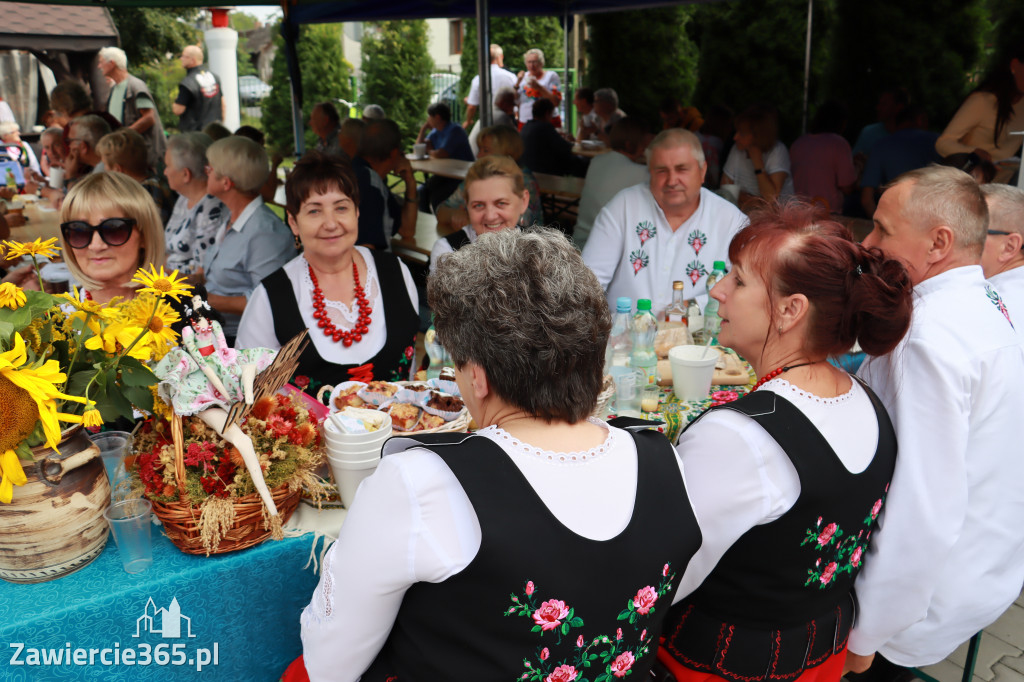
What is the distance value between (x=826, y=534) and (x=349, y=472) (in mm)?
1024

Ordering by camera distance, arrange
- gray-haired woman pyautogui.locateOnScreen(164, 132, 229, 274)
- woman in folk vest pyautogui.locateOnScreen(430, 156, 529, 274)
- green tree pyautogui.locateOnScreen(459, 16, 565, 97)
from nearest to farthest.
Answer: woman in folk vest pyautogui.locateOnScreen(430, 156, 529, 274), gray-haired woman pyautogui.locateOnScreen(164, 132, 229, 274), green tree pyautogui.locateOnScreen(459, 16, 565, 97)

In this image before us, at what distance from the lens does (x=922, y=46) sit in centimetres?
952

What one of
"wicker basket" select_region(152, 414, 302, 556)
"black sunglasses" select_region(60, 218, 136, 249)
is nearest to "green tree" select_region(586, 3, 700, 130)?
"black sunglasses" select_region(60, 218, 136, 249)

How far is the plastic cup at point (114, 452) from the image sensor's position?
1.65 metres

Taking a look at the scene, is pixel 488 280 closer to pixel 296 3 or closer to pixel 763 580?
pixel 763 580

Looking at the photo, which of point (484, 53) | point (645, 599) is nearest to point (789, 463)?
point (645, 599)

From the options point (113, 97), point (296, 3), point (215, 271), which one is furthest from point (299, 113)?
point (215, 271)

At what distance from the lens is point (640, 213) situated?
12.2 feet

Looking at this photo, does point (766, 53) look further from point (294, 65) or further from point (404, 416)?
→ point (404, 416)

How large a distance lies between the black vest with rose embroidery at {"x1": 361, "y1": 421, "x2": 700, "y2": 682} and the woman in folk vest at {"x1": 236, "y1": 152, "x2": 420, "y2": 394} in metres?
1.61

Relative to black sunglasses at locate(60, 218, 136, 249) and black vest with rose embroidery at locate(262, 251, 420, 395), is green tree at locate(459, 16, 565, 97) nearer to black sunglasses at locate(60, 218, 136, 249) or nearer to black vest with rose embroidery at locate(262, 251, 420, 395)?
black vest with rose embroidery at locate(262, 251, 420, 395)

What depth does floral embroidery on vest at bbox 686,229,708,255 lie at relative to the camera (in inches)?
146

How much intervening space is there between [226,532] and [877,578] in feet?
4.67

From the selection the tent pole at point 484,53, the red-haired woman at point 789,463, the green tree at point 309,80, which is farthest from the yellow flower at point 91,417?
the green tree at point 309,80
